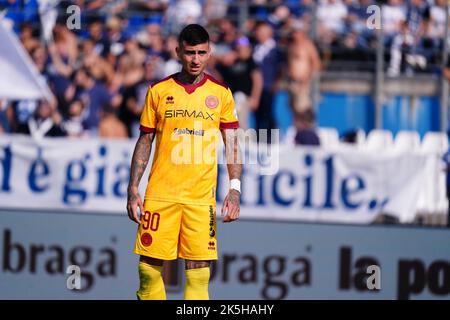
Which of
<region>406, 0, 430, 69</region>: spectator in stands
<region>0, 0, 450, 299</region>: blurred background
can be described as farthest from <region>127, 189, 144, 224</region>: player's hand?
<region>406, 0, 430, 69</region>: spectator in stands

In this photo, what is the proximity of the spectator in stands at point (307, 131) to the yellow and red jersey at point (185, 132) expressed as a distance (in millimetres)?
4684

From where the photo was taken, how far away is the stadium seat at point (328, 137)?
12.3 meters

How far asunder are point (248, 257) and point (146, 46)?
3664 millimetres

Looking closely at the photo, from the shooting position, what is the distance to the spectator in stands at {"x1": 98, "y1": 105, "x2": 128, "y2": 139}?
12.8 meters

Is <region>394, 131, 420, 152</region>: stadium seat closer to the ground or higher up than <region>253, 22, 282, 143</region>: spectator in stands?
closer to the ground

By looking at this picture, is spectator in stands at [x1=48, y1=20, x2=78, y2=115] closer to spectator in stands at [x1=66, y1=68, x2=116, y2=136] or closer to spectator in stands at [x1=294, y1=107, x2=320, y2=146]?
spectator in stands at [x1=66, y1=68, x2=116, y2=136]

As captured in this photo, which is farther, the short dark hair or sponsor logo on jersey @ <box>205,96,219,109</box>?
sponsor logo on jersey @ <box>205,96,219,109</box>

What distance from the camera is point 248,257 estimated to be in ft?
37.4

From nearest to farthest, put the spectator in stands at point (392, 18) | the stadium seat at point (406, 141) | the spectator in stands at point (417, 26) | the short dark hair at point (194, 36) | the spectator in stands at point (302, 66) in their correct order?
the short dark hair at point (194, 36), the stadium seat at point (406, 141), the spectator in stands at point (302, 66), the spectator in stands at point (417, 26), the spectator in stands at point (392, 18)

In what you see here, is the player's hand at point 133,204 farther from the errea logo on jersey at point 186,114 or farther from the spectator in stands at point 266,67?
the spectator in stands at point 266,67

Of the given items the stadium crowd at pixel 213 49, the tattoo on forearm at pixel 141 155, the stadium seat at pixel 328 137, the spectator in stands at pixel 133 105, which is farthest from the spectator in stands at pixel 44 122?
the tattoo on forearm at pixel 141 155

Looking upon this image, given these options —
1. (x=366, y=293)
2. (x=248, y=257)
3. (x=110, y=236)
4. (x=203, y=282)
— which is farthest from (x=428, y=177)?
(x=203, y=282)

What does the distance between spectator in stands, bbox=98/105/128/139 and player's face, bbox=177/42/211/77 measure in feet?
17.8

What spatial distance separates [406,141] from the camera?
40.6 feet
